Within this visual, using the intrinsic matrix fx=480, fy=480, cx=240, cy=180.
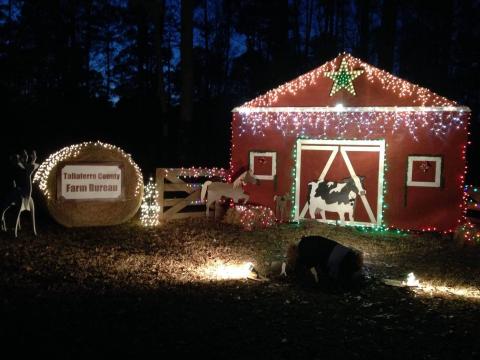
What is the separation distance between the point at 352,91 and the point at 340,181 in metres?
2.30

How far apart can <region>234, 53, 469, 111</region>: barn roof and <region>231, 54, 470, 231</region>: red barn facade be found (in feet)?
0.08

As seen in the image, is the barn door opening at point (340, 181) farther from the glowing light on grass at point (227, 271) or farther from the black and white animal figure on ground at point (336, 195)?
the glowing light on grass at point (227, 271)

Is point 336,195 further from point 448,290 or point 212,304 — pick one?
point 212,304

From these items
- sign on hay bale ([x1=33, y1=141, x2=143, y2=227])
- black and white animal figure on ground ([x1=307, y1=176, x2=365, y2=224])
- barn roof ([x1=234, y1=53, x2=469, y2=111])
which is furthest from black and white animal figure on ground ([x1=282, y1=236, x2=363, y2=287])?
barn roof ([x1=234, y1=53, x2=469, y2=111])

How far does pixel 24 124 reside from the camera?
66.9 feet

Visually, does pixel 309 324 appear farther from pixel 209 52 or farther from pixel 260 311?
pixel 209 52

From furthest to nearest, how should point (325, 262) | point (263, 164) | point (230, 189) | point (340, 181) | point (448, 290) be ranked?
point (263, 164) → point (230, 189) → point (340, 181) → point (448, 290) → point (325, 262)

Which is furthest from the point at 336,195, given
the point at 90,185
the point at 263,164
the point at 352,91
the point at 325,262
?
the point at 90,185

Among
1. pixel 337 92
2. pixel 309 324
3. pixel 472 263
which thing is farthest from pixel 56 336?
pixel 337 92

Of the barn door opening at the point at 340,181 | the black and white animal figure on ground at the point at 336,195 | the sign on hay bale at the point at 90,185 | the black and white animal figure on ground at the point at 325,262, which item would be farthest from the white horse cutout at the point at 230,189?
the black and white animal figure on ground at the point at 325,262

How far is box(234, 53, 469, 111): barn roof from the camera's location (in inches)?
459

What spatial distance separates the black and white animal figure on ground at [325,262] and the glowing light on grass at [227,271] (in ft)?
1.82

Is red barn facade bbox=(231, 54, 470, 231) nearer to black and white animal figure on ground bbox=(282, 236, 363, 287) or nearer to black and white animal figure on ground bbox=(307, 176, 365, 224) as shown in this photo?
black and white animal figure on ground bbox=(307, 176, 365, 224)

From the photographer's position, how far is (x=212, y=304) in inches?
237
